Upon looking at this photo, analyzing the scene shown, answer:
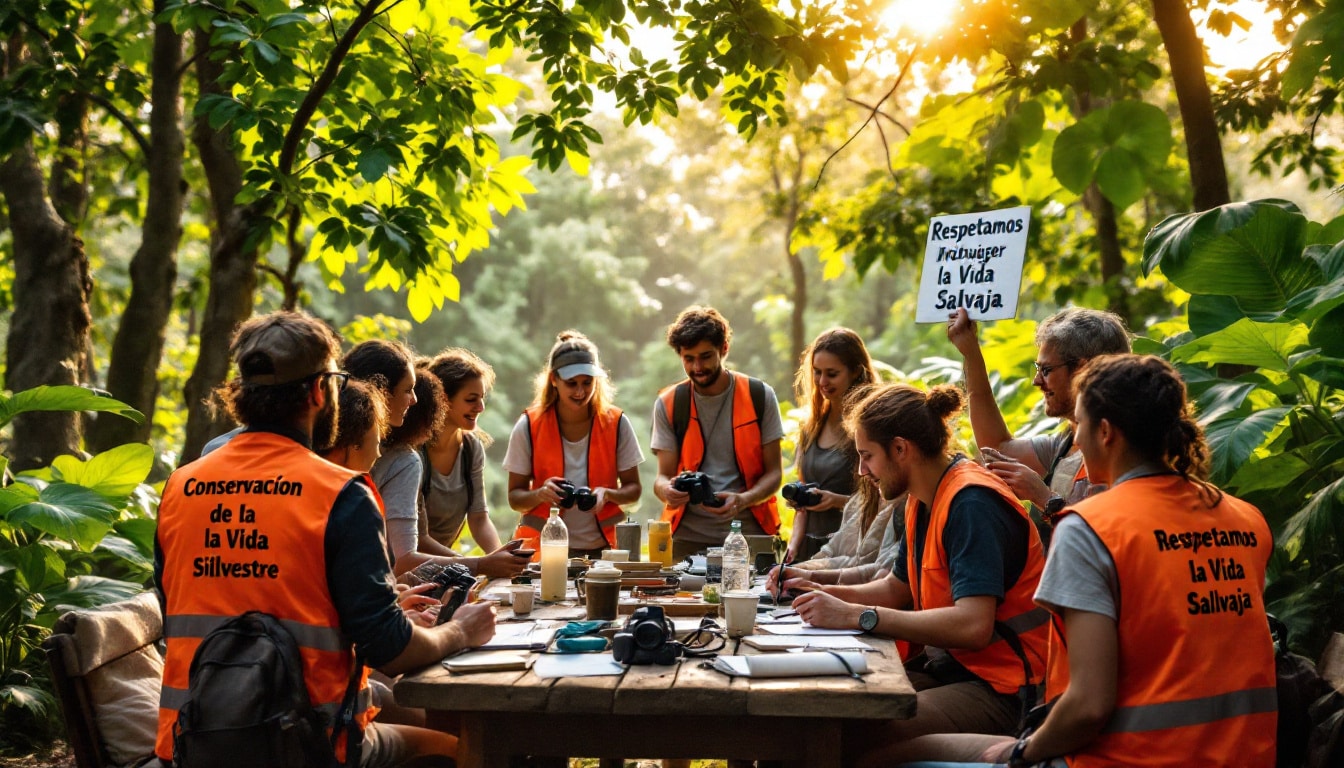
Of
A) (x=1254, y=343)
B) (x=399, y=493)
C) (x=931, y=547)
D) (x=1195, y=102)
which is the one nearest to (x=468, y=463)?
(x=399, y=493)

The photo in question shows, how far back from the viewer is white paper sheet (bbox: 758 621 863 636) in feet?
10.9

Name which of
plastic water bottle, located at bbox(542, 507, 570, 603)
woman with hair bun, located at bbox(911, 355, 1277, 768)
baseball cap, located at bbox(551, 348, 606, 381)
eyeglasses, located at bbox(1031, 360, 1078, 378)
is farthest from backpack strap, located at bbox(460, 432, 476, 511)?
woman with hair bun, located at bbox(911, 355, 1277, 768)

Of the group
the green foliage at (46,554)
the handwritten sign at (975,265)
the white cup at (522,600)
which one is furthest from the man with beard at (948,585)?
the green foliage at (46,554)

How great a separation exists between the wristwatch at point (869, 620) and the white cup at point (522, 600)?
3.44 feet

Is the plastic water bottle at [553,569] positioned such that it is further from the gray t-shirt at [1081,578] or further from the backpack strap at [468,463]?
the gray t-shirt at [1081,578]

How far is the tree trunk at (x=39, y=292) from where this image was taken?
21.9 ft

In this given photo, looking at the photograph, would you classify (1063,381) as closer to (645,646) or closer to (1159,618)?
(1159,618)

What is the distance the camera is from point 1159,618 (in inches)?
92.0

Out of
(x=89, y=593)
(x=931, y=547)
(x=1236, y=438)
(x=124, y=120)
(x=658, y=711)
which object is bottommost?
(x=658, y=711)

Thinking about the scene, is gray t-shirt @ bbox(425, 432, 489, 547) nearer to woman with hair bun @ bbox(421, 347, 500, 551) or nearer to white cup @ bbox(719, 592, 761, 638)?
woman with hair bun @ bbox(421, 347, 500, 551)

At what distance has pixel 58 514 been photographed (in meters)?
4.63

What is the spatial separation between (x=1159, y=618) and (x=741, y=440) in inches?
135

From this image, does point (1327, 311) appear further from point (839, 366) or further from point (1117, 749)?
point (1117, 749)

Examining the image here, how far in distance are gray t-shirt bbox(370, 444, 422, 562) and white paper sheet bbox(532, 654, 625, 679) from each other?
1.31 metres
